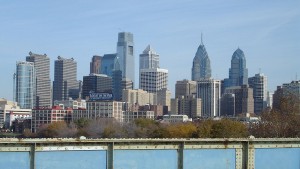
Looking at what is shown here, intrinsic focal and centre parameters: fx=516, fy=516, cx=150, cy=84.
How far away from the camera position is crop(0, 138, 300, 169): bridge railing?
9625mm

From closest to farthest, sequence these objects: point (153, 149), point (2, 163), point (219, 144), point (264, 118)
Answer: point (2, 163) < point (153, 149) < point (219, 144) < point (264, 118)

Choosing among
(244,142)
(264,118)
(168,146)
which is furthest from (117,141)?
(264,118)

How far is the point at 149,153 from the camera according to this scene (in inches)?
416

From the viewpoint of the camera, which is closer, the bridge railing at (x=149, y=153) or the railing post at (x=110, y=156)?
the bridge railing at (x=149, y=153)

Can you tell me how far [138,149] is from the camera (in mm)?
10500

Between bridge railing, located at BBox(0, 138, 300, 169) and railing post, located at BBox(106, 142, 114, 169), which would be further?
railing post, located at BBox(106, 142, 114, 169)

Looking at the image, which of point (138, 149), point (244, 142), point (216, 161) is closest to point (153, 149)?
point (138, 149)

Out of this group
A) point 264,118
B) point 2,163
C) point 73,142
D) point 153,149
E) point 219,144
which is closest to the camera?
point 2,163

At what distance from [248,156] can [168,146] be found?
6.55 feet

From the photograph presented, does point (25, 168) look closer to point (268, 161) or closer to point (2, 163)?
point (2, 163)

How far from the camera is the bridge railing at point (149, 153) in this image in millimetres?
9625

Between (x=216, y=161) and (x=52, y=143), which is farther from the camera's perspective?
(x=216, y=161)

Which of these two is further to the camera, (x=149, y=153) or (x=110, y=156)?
(x=149, y=153)

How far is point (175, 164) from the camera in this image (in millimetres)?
10734
